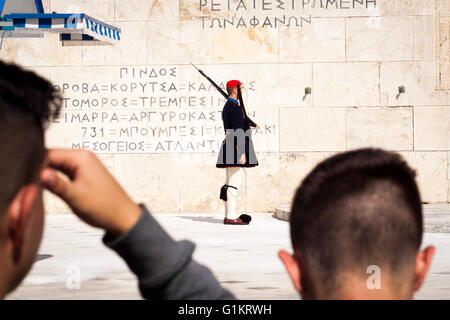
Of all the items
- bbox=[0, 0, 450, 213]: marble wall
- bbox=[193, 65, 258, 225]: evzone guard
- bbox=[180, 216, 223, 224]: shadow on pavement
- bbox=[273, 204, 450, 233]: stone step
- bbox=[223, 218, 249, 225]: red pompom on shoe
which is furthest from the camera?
bbox=[0, 0, 450, 213]: marble wall

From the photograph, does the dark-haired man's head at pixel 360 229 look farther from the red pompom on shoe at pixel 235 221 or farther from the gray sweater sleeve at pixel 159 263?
the red pompom on shoe at pixel 235 221

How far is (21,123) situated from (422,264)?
634 mm

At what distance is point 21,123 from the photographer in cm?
94

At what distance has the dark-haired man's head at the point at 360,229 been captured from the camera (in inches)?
45.8

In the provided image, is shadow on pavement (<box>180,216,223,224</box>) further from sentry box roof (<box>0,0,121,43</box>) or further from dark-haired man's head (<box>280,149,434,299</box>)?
dark-haired man's head (<box>280,149,434,299</box>)

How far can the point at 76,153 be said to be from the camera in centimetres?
105

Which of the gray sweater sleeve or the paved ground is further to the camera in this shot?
the paved ground

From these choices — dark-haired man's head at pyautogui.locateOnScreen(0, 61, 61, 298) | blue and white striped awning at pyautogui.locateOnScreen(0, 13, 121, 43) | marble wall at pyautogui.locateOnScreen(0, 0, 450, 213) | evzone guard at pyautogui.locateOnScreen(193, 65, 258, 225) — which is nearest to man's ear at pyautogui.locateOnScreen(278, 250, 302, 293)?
dark-haired man's head at pyautogui.locateOnScreen(0, 61, 61, 298)

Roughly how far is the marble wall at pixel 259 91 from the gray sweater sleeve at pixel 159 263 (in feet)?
47.2

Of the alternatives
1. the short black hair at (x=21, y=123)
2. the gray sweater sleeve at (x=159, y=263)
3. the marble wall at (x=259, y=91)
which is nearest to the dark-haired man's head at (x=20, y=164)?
the short black hair at (x=21, y=123)

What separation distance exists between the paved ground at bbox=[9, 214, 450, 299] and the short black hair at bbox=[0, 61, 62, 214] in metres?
4.88

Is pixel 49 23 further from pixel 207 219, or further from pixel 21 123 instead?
pixel 21 123

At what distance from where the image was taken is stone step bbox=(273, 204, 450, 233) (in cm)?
1118

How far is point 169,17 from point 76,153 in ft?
49.9
